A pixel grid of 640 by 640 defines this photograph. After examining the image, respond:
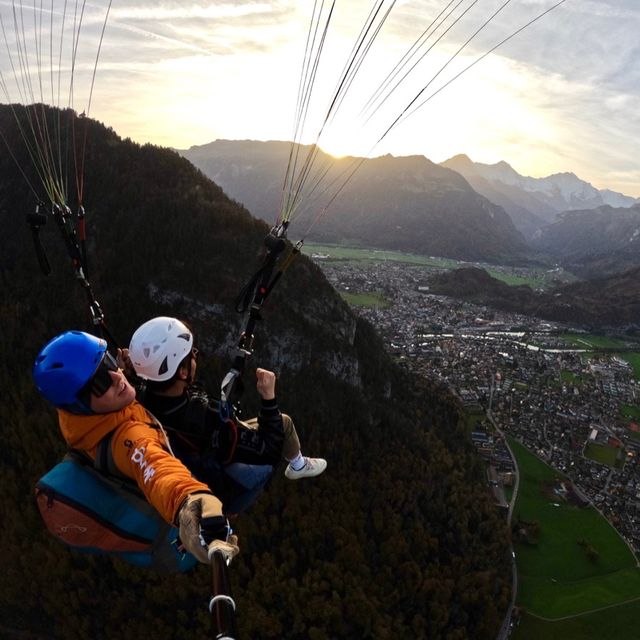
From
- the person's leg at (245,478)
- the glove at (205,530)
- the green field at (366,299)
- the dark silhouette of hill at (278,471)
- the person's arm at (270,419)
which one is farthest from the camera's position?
the green field at (366,299)

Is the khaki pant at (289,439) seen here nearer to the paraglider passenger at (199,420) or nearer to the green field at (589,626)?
the paraglider passenger at (199,420)

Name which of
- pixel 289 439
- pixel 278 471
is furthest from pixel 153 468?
pixel 278 471

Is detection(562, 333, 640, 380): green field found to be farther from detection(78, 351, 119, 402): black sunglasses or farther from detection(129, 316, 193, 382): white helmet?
detection(78, 351, 119, 402): black sunglasses

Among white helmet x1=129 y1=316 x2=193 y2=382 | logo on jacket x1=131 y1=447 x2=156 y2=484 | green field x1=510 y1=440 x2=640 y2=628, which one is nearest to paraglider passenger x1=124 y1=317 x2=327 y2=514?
white helmet x1=129 y1=316 x2=193 y2=382

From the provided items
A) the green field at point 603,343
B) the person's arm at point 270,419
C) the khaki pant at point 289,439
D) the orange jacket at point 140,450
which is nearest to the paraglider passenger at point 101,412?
the orange jacket at point 140,450

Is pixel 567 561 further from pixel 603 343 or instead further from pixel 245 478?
pixel 603 343

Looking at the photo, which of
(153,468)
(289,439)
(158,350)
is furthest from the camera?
(289,439)

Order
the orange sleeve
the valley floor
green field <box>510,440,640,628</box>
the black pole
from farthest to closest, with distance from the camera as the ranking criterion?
1. the valley floor
2. green field <box>510,440,640,628</box>
3. the orange sleeve
4. the black pole
